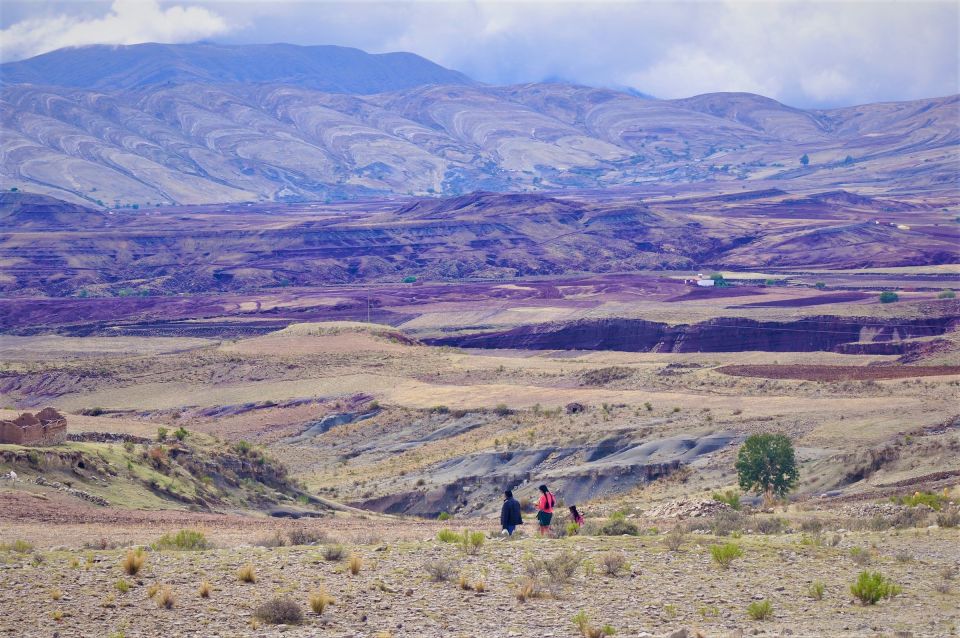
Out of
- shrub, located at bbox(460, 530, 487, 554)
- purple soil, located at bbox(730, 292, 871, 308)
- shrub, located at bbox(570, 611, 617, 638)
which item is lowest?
shrub, located at bbox(570, 611, 617, 638)

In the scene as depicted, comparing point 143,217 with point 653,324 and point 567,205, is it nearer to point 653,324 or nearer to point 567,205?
point 567,205

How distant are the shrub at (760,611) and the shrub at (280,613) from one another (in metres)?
5.27

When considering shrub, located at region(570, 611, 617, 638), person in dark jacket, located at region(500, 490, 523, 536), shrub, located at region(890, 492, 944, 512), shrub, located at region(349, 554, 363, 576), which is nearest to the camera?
shrub, located at region(570, 611, 617, 638)

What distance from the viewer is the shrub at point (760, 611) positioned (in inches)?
560

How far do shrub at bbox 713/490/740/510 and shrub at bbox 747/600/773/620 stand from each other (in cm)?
1000

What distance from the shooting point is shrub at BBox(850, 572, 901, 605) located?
14.7 metres

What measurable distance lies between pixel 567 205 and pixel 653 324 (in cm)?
8529

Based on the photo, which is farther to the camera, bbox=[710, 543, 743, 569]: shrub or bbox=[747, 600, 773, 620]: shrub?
bbox=[710, 543, 743, 569]: shrub

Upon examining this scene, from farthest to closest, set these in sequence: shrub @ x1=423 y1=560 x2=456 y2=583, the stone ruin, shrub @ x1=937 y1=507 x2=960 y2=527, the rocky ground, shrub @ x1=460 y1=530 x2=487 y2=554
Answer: the stone ruin, shrub @ x1=937 y1=507 x2=960 y2=527, shrub @ x1=460 y1=530 x2=487 y2=554, shrub @ x1=423 y1=560 x2=456 y2=583, the rocky ground

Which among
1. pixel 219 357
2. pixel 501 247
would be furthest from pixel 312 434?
pixel 501 247

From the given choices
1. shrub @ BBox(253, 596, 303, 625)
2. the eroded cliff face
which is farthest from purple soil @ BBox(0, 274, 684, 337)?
shrub @ BBox(253, 596, 303, 625)

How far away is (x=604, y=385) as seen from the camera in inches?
2124

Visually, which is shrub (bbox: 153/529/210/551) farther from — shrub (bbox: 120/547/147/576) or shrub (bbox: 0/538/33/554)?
shrub (bbox: 120/547/147/576)

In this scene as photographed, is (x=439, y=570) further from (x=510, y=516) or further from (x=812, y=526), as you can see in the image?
(x=812, y=526)
